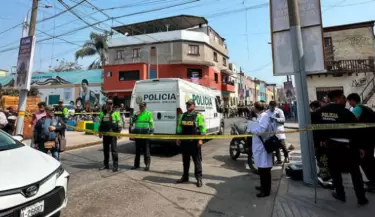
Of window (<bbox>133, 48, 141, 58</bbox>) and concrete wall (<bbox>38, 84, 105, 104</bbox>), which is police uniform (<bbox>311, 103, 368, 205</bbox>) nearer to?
window (<bbox>133, 48, 141, 58</bbox>)

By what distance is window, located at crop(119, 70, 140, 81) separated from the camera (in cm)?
3191

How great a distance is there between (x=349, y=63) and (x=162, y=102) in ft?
56.9

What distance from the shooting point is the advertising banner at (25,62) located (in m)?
8.35

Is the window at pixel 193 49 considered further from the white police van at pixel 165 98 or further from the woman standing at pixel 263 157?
the woman standing at pixel 263 157

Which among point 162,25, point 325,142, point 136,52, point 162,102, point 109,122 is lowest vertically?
point 325,142

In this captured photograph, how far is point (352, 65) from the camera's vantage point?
61.7ft

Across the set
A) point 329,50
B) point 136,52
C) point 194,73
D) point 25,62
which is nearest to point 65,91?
point 136,52

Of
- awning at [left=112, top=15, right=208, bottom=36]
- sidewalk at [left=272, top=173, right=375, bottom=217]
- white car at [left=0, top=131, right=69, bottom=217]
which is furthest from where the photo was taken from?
awning at [left=112, top=15, right=208, bottom=36]

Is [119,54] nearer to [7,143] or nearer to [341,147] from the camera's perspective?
[7,143]

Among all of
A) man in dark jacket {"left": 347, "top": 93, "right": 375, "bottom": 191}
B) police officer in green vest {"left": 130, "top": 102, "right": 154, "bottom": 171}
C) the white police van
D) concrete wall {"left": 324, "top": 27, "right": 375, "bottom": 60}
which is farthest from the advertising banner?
concrete wall {"left": 324, "top": 27, "right": 375, "bottom": 60}

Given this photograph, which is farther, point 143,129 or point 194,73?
point 194,73

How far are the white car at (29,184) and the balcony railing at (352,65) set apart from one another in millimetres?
19577

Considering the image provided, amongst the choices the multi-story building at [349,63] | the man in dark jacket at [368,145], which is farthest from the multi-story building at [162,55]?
the man in dark jacket at [368,145]

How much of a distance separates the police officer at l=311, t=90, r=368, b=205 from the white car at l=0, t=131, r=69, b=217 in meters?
4.15
